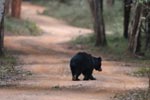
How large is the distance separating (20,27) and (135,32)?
14.6m

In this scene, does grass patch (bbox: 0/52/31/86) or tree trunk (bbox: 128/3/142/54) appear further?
tree trunk (bbox: 128/3/142/54)

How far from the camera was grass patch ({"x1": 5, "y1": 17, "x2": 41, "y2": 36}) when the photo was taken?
123 feet

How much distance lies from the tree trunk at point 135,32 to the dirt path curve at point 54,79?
3.35 m

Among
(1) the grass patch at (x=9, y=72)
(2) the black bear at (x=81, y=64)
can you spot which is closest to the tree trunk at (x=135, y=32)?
(1) the grass patch at (x=9, y=72)

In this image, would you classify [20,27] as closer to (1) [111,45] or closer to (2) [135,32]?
(1) [111,45]

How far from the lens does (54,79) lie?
56.0 feet

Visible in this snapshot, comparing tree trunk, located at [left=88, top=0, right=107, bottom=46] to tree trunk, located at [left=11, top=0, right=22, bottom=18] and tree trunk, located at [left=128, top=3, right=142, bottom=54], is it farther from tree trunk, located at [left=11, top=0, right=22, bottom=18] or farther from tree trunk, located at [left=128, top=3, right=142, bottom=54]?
tree trunk, located at [left=11, top=0, right=22, bottom=18]

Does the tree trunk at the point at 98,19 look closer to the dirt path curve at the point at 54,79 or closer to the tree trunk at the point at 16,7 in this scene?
the dirt path curve at the point at 54,79

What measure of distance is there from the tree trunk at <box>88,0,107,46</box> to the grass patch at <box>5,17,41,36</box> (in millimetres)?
8417

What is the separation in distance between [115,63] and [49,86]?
8.42 meters

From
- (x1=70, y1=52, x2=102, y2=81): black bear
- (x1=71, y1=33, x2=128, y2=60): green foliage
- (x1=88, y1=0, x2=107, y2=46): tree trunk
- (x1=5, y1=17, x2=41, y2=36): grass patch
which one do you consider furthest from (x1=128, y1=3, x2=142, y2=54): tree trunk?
(x1=5, y1=17, x2=41, y2=36): grass patch

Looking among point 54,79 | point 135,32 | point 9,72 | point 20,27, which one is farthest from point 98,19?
point 54,79

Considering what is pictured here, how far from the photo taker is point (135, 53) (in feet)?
87.2

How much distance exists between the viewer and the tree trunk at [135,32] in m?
25.9
